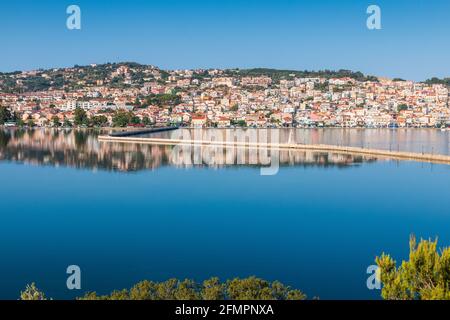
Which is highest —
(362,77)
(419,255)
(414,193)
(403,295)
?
(362,77)

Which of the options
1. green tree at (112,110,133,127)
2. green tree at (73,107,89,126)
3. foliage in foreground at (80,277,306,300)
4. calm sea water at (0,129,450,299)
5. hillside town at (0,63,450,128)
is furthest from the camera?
hillside town at (0,63,450,128)

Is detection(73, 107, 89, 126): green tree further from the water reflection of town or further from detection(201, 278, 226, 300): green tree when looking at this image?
detection(201, 278, 226, 300): green tree

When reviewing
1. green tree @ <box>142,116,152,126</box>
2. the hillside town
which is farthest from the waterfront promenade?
green tree @ <box>142,116,152,126</box>

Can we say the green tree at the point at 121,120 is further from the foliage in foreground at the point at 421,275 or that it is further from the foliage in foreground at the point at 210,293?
the foliage in foreground at the point at 421,275

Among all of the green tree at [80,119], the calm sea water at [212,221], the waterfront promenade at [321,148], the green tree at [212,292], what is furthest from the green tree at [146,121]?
the green tree at [212,292]
